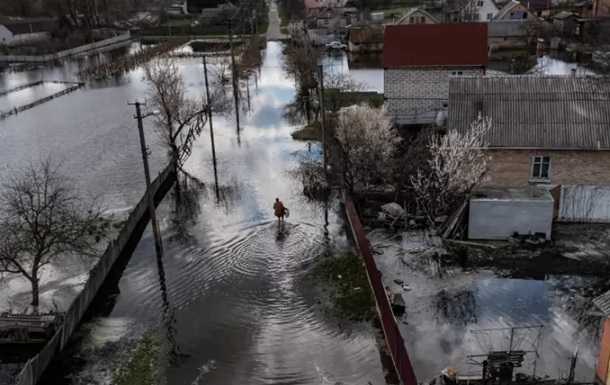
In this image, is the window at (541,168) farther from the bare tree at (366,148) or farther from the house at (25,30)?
the house at (25,30)

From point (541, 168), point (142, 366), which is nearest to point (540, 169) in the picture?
point (541, 168)

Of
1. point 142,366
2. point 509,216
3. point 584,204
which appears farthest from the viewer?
point 584,204

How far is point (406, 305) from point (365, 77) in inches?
1472

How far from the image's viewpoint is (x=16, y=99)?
151ft

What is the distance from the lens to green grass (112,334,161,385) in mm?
13336

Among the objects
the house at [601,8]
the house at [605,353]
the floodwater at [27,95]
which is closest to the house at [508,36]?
the house at [601,8]

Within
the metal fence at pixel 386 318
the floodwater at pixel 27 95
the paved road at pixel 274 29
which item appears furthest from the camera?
the paved road at pixel 274 29

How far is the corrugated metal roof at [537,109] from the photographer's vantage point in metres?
21.2

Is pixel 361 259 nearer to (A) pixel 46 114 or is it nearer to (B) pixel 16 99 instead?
(A) pixel 46 114

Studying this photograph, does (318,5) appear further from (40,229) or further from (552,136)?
(40,229)

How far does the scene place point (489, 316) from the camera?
1508 cm

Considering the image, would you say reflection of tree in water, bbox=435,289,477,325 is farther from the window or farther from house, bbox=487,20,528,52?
house, bbox=487,20,528,52

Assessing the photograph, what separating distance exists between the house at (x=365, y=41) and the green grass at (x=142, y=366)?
180 ft

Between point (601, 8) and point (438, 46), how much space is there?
46426mm
